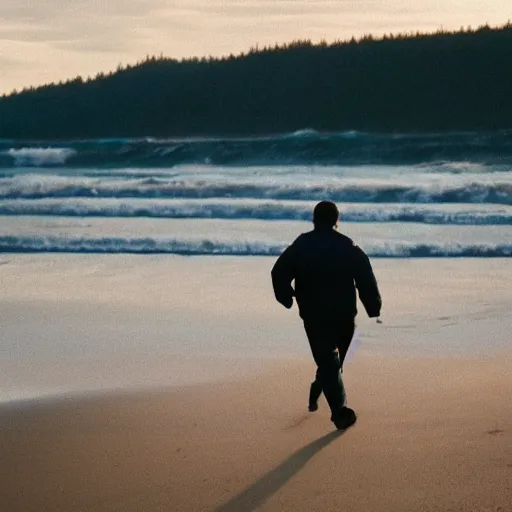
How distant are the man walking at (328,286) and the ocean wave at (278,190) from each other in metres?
16.4

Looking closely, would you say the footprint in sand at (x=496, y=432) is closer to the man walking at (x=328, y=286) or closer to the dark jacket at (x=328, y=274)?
the man walking at (x=328, y=286)

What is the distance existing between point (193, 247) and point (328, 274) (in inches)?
355

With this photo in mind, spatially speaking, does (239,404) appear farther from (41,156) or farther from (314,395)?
(41,156)

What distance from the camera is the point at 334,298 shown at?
558 centimetres

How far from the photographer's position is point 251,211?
64.4ft

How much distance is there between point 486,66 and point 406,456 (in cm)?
3790

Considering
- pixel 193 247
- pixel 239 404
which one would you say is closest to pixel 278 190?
pixel 193 247

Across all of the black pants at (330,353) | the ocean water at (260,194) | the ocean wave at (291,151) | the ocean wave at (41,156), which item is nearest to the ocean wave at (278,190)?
the ocean water at (260,194)

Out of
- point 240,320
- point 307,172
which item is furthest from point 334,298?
point 307,172

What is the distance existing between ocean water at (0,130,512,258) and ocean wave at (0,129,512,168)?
64mm

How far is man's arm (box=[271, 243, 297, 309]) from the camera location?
5523 mm

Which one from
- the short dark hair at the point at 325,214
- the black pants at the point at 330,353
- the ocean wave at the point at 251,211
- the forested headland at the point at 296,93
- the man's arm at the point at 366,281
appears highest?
the forested headland at the point at 296,93

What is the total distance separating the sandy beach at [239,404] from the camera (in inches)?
183

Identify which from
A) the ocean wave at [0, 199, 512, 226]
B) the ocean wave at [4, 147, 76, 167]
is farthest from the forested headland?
the ocean wave at [0, 199, 512, 226]
